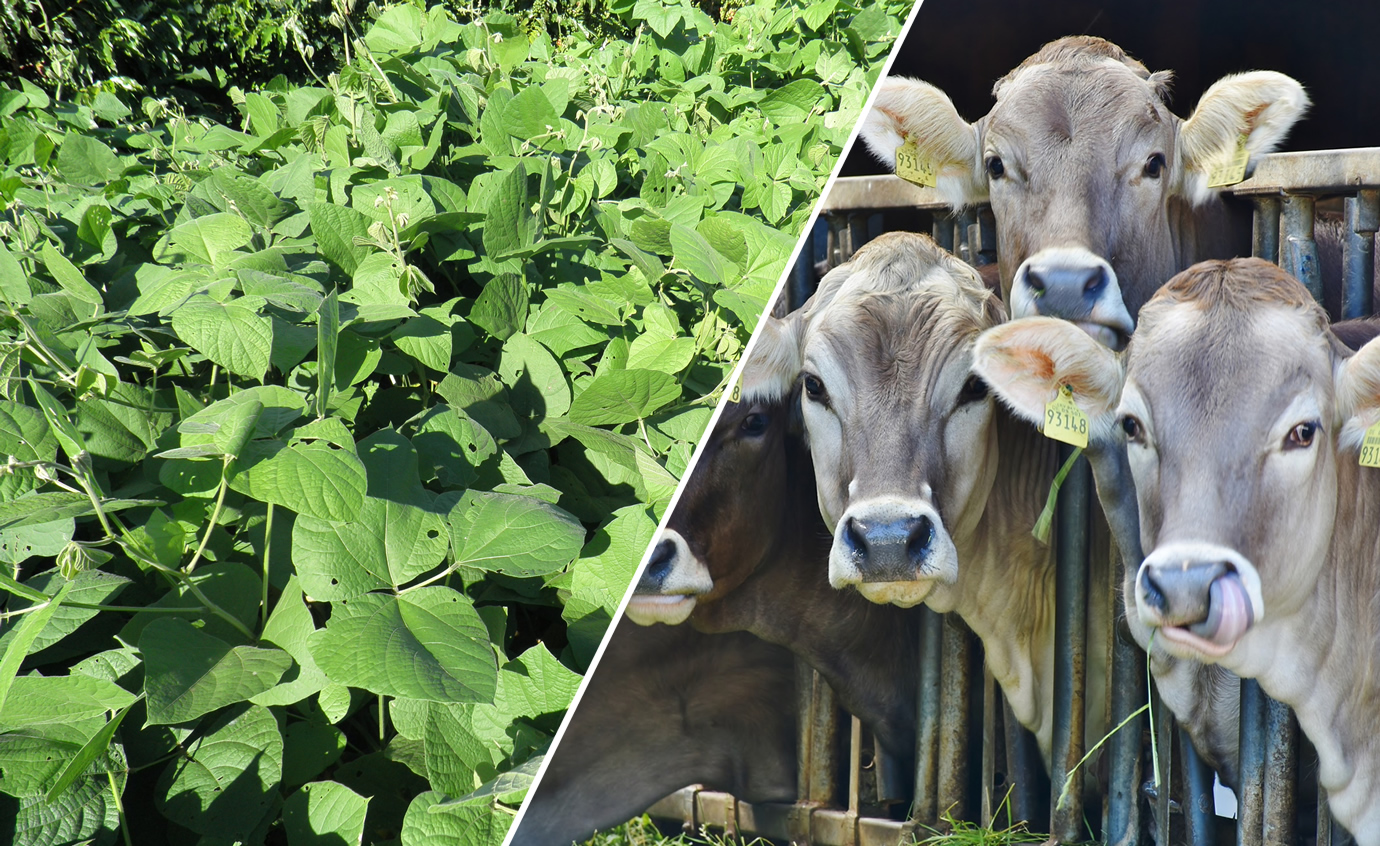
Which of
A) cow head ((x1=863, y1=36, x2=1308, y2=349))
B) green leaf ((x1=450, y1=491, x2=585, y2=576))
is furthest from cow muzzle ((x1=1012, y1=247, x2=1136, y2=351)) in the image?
green leaf ((x1=450, y1=491, x2=585, y2=576))

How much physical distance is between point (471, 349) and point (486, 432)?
1.55ft

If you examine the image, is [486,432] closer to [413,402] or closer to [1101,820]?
[413,402]

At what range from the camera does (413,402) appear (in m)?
1.86

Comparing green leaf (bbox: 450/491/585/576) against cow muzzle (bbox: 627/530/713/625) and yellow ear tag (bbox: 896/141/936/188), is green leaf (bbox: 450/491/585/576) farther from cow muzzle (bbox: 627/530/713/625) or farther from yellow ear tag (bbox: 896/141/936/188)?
yellow ear tag (bbox: 896/141/936/188)

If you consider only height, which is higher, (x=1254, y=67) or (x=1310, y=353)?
(x=1254, y=67)

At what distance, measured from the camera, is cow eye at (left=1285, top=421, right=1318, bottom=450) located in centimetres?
85

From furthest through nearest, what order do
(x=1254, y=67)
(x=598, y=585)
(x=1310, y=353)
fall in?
(x=598, y=585)
(x=1254, y=67)
(x=1310, y=353)

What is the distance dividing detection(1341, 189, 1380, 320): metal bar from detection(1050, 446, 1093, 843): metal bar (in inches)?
9.5

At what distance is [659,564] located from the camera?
1011mm

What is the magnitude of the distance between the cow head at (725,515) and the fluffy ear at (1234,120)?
1.36ft

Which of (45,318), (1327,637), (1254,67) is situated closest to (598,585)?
(1327,637)

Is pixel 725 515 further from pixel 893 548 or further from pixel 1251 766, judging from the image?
pixel 1251 766

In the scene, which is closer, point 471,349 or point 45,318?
point 45,318

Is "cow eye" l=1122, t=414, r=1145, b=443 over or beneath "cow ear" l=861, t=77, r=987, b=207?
beneath
